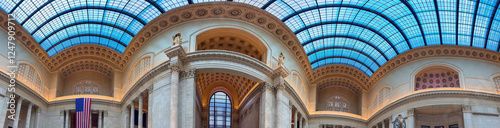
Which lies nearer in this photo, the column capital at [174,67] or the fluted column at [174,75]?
the fluted column at [174,75]

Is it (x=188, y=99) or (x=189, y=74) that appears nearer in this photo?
(x=188, y=99)

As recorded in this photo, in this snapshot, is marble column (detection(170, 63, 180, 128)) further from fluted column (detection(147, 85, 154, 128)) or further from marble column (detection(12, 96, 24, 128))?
marble column (detection(12, 96, 24, 128))

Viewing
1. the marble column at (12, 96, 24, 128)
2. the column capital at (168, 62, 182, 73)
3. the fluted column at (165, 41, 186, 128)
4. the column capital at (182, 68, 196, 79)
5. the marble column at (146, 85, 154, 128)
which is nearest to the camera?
the fluted column at (165, 41, 186, 128)

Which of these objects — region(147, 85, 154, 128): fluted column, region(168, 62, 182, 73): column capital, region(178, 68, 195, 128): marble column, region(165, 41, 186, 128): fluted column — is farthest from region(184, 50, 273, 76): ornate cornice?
region(147, 85, 154, 128): fluted column

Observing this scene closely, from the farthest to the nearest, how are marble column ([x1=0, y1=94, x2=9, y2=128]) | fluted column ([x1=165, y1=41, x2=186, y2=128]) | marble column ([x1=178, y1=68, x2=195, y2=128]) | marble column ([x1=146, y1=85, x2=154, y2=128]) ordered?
marble column ([x1=146, y1=85, x2=154, y2=128]) → marble column ([x1=0, y1=94, x2=9, y2=128]) → marble column ([x1=178, y1=68, x2=195, y2=128]) → fluted column ([x1=165, y1=41, x2=186, y2=128])

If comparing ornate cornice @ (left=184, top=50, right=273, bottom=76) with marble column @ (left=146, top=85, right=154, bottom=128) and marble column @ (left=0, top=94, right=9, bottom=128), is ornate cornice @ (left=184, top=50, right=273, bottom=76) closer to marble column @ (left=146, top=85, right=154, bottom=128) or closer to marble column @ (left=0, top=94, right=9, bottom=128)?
marble column @ (left=146, top=85, right=154, bottom=128)

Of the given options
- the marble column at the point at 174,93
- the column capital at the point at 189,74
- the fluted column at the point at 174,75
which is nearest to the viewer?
the marble column at the point at 174,93

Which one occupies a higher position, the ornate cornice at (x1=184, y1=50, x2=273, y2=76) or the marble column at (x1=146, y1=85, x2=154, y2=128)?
the ornate cornice at (x1=184, y1=50, x2=273, y2=76)

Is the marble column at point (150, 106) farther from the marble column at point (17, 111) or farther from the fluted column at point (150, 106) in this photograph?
the marble column at point (17, 111)

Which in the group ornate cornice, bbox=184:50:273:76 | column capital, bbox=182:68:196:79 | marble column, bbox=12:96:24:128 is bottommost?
marble column, bbox=12:96:24:128

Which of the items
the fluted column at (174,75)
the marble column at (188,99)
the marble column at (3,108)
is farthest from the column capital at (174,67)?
the marble column at (3,108)

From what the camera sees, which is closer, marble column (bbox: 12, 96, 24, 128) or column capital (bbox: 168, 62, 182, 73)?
column capital (bbox: 168, 62, 182, 73)

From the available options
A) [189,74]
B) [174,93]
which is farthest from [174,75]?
[174,93]

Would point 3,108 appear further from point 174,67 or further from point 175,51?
point 175,51
